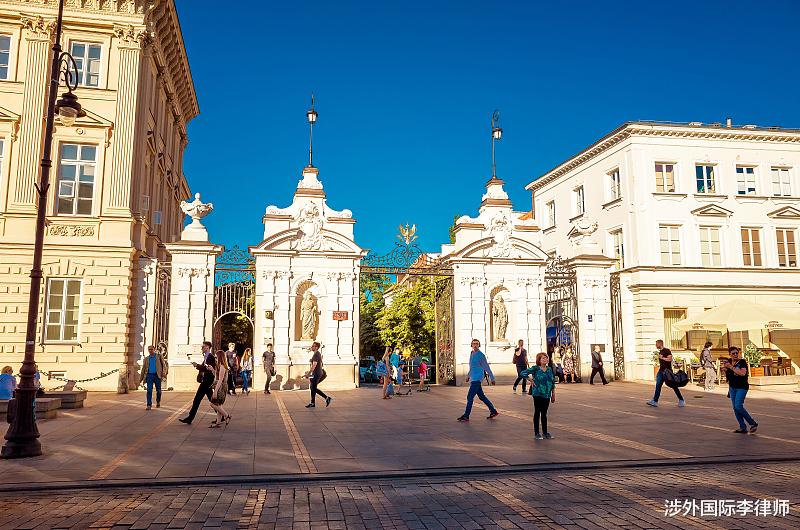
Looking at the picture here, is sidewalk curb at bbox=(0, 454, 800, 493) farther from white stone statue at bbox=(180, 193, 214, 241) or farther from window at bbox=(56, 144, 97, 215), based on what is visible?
window at bbox=(56, 144, 97, 215)

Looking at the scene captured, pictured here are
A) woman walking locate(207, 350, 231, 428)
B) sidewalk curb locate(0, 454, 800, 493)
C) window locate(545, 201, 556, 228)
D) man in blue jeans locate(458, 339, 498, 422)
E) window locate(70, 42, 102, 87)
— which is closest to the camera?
sidewalk curb locate(0, 454, 800, 493)

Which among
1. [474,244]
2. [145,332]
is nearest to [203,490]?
[145,332]

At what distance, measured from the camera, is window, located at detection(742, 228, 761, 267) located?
32.2 m

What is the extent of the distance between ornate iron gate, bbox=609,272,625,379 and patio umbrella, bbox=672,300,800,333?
2863 millimetres

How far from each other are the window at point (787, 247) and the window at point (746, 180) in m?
2.59

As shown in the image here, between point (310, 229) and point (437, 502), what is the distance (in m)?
17.5

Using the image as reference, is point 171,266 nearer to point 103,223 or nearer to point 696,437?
point 103,223

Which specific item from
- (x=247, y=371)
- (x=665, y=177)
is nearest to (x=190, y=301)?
(x=247, y=371)

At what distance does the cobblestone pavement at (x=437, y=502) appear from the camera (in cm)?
620

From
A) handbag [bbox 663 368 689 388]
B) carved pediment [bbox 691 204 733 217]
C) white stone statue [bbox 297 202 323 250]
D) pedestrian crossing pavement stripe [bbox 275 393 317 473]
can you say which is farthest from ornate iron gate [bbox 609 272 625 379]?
pedestrian crossing pavement stripe [bbox 275 393 317 473]

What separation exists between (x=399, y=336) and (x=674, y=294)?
17.8 metres

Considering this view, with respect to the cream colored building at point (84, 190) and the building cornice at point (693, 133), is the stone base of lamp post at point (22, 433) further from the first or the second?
the building cornice at point (693, 133)

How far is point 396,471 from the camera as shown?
8.58m

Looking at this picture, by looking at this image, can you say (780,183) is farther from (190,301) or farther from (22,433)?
(22,433)
